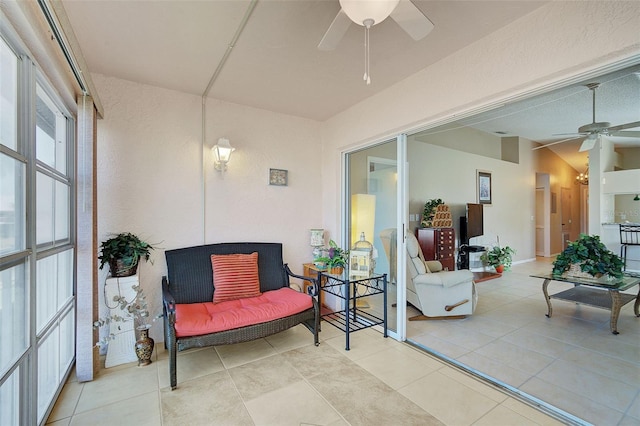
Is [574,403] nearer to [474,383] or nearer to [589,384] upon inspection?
[589,384]

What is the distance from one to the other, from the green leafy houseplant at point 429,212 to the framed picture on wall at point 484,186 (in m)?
1.56

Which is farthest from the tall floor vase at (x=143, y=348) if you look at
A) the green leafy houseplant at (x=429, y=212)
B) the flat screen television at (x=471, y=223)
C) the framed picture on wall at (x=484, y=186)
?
the framed picture on wall at (x=484, y=186)

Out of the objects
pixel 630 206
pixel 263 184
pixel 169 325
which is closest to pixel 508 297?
pixel 630 206

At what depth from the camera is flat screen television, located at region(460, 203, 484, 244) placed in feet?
17.6

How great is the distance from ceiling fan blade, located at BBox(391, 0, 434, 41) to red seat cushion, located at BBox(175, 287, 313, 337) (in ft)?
7.52

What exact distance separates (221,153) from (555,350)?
149 inches

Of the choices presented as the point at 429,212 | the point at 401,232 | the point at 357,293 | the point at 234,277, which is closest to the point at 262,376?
the point at 234,277

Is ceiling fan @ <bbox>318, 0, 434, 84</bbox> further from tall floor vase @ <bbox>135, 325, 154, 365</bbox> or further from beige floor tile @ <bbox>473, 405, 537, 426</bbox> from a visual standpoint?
tall floor vase @ <bbox>135, 325, 154, 365</bbox>

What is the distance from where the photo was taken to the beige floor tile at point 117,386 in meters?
1.91

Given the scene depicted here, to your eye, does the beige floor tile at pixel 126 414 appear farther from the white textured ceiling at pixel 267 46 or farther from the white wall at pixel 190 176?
the white textured ceiling at pixel 267 46

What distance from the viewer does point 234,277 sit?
2.91m

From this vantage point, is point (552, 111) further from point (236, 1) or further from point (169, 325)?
point (169, 325)

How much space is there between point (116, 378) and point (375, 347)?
2179mm

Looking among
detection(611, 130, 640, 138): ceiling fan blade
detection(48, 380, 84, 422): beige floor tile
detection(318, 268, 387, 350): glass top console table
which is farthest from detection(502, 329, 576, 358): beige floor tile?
detection(48, 380, 84, 422): beige floor tile
